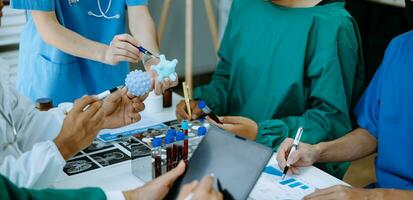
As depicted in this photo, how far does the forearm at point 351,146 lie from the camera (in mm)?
1825

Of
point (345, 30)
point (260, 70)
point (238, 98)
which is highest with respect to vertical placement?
point (345, 30)

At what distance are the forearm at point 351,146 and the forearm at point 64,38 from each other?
3.01 ft

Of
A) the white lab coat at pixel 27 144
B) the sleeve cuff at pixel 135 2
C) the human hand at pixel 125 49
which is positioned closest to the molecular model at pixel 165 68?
the human hand at pixel 125 49

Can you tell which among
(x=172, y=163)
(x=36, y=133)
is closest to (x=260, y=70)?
(x=172, y=163)

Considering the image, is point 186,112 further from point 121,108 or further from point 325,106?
point 325,106

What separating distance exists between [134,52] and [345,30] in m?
0.77

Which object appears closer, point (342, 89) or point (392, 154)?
point (392, 154)

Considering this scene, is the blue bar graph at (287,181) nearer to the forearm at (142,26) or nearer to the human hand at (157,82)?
the human hand at (157,82)

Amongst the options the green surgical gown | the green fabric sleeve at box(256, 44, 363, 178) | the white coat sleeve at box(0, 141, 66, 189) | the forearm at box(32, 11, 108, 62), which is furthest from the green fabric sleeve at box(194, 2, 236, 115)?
the white coat sleeve at box(0, 141, 66, 189)

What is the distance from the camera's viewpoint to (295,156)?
1650mm

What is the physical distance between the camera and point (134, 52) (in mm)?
1912

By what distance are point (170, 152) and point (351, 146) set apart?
682 millimetres

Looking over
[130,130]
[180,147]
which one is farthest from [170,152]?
[130,130]

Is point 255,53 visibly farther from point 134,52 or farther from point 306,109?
point 134,52
